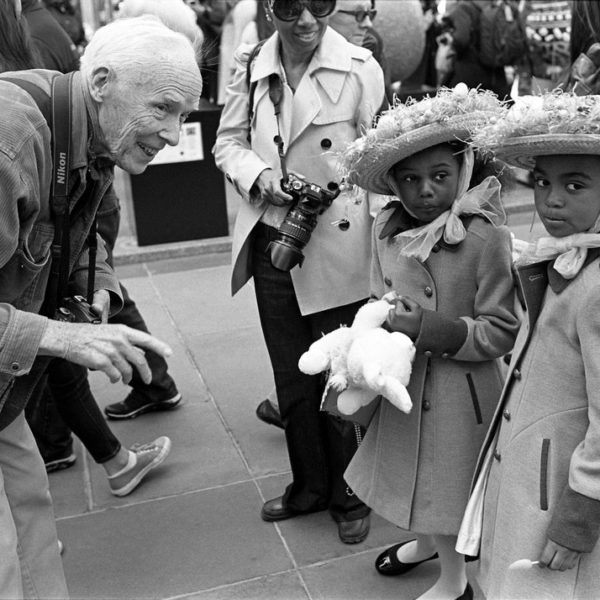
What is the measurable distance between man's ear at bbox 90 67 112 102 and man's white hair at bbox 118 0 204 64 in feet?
4.06

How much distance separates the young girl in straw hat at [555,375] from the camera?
78.0 inches

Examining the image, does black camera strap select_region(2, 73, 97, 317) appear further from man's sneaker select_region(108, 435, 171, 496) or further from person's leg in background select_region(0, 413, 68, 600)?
man's sneaker select_region(108, 435, 171, 496)

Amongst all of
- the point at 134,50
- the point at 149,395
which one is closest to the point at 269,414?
the point at 149,395

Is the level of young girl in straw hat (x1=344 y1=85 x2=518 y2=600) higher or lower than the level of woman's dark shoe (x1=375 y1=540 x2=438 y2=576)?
higher

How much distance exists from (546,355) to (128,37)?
4.39 ft

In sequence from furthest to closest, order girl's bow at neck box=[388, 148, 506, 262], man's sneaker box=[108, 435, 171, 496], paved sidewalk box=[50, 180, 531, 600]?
man's sneaker box=[108, 435, 171, 496]
paved sidewalk box=[50, 180, 531, 600]
girl's bow at neck box=[388, 148, 506, 262]

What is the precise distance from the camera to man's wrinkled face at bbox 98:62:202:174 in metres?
2.23

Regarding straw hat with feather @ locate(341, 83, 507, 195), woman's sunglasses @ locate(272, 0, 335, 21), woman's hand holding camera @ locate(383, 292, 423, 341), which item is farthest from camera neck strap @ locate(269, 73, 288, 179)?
woman's hand holding camera @ locate(383, 292, 423, 341)

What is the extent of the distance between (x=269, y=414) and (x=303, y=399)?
786mm

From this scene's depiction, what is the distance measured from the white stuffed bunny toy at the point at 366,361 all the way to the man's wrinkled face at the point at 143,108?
A: 2.35 ft

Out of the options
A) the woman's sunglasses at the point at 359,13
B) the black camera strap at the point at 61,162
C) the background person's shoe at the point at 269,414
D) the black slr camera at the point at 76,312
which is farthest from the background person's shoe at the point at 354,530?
the woman's sunglasses at the point at 359,13

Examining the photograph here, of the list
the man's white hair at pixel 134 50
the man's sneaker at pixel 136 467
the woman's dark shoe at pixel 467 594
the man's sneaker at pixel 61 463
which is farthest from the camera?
the man's sneaker at pixel 61 463

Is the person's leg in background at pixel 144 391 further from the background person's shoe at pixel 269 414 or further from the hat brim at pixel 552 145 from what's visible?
the hat brim at pixel 552 145

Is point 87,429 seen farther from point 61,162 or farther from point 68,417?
point 61,162
